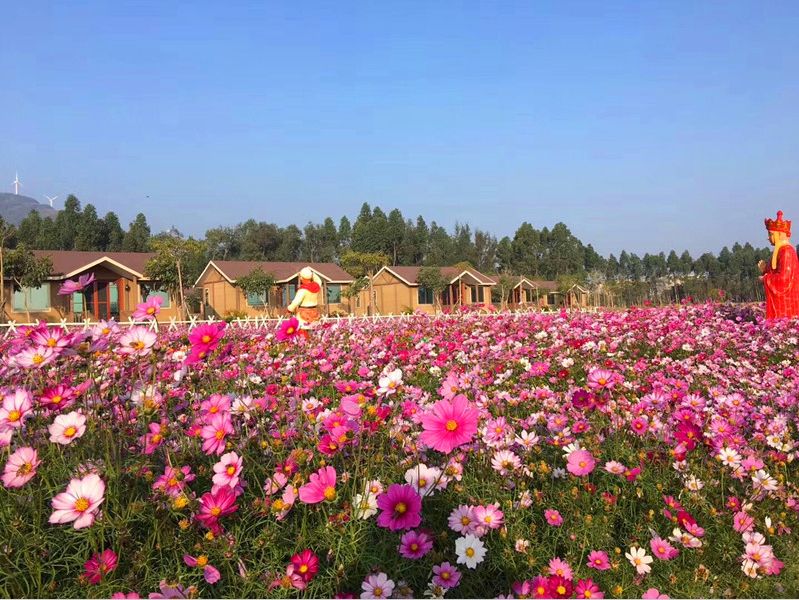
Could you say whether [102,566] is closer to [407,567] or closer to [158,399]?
[158,399]

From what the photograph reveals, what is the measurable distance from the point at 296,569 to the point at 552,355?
397 centimetres

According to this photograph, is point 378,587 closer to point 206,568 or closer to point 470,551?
point 470,551

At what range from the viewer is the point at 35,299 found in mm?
22516

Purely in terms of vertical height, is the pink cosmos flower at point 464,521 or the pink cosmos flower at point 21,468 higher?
the pink cosmos flower at point 21,468

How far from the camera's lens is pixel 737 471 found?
214cm

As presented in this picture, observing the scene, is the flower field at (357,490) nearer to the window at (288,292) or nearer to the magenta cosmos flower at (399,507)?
the magenta cosmos flower at (399,507)

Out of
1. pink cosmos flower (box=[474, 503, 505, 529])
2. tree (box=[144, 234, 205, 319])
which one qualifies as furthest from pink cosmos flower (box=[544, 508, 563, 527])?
tree (box=[144, 234, 205, 319])

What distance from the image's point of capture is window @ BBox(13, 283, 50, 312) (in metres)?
22.3

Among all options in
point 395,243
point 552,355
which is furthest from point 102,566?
point 395,243

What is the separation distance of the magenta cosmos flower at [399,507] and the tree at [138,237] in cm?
6179

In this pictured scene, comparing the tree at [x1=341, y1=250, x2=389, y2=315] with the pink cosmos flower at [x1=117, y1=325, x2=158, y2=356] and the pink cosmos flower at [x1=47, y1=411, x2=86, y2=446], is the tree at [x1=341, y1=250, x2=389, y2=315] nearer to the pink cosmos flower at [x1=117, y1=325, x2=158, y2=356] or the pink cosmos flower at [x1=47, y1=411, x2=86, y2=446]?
the pink cosmos flower at [x1=117, y1=325, x2=158, y2=356]

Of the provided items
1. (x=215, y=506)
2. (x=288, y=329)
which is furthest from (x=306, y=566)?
(x=288, y=329)

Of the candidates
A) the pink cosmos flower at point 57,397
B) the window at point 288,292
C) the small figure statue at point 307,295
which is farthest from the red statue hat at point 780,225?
the window at point 288,292

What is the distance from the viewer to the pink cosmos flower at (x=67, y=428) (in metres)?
1.55
